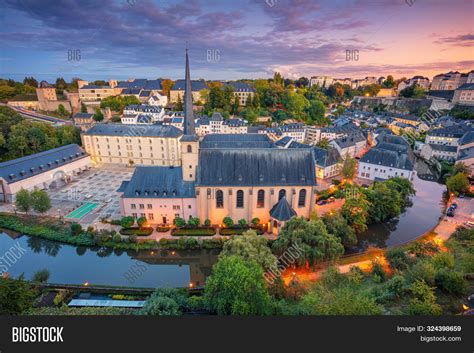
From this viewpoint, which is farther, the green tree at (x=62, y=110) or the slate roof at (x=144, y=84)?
the slate roof at (x=144, y=84)

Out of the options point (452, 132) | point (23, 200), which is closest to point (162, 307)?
point (23, 200)

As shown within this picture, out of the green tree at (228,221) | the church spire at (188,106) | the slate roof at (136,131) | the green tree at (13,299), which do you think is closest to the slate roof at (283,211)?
the green tree at (228,221)

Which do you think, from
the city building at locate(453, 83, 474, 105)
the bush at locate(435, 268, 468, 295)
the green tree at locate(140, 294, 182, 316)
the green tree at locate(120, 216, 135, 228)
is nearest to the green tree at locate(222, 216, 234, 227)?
the green tree at locate(120, 216, 135, 228)

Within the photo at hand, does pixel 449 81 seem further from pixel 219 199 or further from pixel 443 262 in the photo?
pixel 219 199

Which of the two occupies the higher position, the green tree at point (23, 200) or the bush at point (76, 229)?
the green tree at point (23, 200)

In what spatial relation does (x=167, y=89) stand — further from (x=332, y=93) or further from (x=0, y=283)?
(x=0, y=283)

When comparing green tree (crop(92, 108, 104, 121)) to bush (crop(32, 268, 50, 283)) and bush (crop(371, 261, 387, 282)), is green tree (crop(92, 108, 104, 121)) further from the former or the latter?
bush (crop(371, 261, 387, 282))

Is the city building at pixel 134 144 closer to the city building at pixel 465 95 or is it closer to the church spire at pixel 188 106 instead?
the church spire at pixel 188 106
